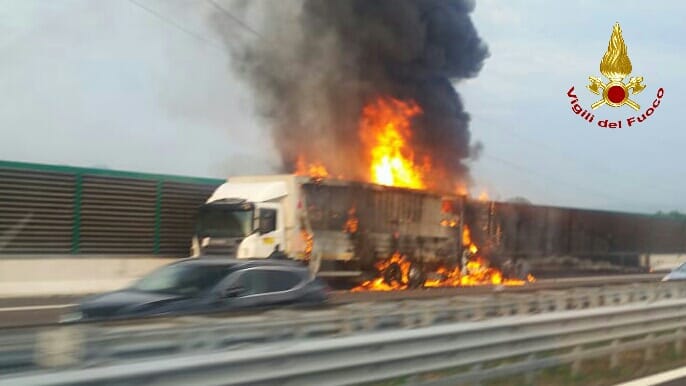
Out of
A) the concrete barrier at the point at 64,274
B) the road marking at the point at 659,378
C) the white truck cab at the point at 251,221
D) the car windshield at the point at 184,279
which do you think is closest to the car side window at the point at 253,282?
the car windshield at the point at 184,279

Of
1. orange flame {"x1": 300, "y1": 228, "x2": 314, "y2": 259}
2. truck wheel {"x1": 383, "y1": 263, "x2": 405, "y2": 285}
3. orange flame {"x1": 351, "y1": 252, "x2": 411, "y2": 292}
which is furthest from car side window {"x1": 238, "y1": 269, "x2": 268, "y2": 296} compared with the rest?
truck wheel {"x1": 383, "y1": 263, "x2": 405, "y2": 285}

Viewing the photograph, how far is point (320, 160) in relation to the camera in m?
30.5

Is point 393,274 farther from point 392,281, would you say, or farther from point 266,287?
point 266,287

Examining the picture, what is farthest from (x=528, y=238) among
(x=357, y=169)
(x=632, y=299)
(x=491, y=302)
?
(x=491, y=302)

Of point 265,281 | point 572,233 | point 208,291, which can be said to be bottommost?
point 208,291

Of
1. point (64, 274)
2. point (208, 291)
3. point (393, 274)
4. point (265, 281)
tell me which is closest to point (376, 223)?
point (393, 274)

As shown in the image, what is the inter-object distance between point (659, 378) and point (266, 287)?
488 centimetres

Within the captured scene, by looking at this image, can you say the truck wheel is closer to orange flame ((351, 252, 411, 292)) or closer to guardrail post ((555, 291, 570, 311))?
orange flame ((351, 252, 411, 292))

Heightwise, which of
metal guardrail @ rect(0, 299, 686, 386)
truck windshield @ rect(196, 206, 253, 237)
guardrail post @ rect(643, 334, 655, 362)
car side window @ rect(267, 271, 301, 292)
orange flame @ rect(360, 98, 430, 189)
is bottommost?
guardrail post @ rect(643, 334, 655, 362)

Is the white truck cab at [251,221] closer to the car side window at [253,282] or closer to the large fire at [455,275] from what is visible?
the large fire at [455,275]

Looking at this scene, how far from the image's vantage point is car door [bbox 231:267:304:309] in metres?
10.2

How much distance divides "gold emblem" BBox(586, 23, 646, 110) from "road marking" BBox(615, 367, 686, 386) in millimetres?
9004

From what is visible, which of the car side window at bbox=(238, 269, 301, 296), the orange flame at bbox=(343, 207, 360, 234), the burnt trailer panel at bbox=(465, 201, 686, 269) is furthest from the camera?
the burnt trailer panel at bbox=(465, 201, 686, 269)

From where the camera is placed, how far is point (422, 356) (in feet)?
21.7
